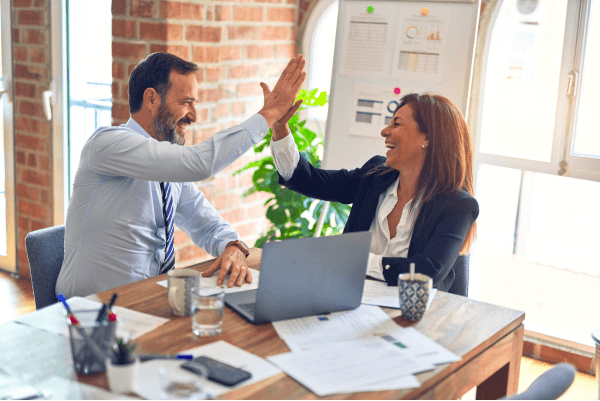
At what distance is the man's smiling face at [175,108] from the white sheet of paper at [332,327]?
907 mm

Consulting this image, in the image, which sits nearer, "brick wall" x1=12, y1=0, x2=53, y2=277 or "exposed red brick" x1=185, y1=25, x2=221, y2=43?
"exposed red brick" x1=185, y1=25, x2=221, y2=43

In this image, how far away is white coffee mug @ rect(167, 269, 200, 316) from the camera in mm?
1445

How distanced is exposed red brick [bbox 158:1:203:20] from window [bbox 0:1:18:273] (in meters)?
1.23

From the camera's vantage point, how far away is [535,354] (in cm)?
305

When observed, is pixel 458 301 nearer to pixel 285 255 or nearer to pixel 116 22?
pixel 285 255

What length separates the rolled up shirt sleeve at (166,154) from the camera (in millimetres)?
1798

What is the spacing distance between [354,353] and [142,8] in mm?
2114

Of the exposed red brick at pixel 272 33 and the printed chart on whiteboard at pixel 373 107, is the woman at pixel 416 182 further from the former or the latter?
the exposed red brick at pixel 272 33

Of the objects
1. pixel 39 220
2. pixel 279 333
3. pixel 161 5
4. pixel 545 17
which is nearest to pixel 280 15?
pixel 161 5

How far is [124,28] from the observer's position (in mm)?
2898

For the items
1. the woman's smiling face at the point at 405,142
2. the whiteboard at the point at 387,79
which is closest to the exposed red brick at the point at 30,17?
the whiteboard at the point at 387,79

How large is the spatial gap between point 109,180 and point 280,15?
6.38ft

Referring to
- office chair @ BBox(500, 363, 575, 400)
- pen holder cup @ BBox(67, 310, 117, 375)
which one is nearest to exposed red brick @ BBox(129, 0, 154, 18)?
pen holder cup @ BBox(67, 310, 117, 375)

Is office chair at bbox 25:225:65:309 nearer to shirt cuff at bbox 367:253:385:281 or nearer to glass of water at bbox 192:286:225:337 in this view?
glass of water at bbox 192:286:225:337
